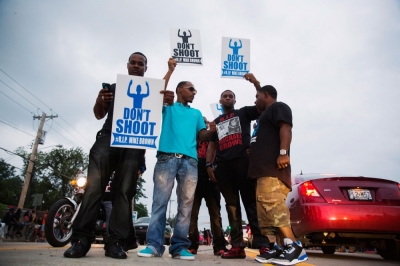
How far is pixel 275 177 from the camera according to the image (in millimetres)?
3355

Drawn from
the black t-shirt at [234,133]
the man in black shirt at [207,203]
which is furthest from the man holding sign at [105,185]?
the man in black shirt at [207,203]

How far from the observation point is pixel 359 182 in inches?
181

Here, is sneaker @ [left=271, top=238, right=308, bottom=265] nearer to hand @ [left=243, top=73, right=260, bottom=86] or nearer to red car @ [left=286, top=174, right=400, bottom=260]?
red car @ [left=286, top=174, right=400, bottom=260]

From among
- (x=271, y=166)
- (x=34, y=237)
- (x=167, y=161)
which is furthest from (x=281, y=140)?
(x=34, y=237)

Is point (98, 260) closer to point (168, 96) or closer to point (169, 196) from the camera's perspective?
point (169, 196)

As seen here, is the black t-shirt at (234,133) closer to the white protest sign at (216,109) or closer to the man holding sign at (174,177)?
the man holding sign at (174,177)

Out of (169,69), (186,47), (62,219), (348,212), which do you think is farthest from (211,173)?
(62,219)

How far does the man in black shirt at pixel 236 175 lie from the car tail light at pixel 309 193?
78cm

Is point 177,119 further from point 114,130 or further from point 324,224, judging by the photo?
point 324,224

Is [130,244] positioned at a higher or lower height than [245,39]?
lower

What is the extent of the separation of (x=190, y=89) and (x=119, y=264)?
96.5 inches

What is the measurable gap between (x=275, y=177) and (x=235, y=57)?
305 centimetres

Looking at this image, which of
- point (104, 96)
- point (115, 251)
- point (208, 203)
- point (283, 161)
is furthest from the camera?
point (208, 203)

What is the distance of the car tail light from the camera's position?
4.55 meters
